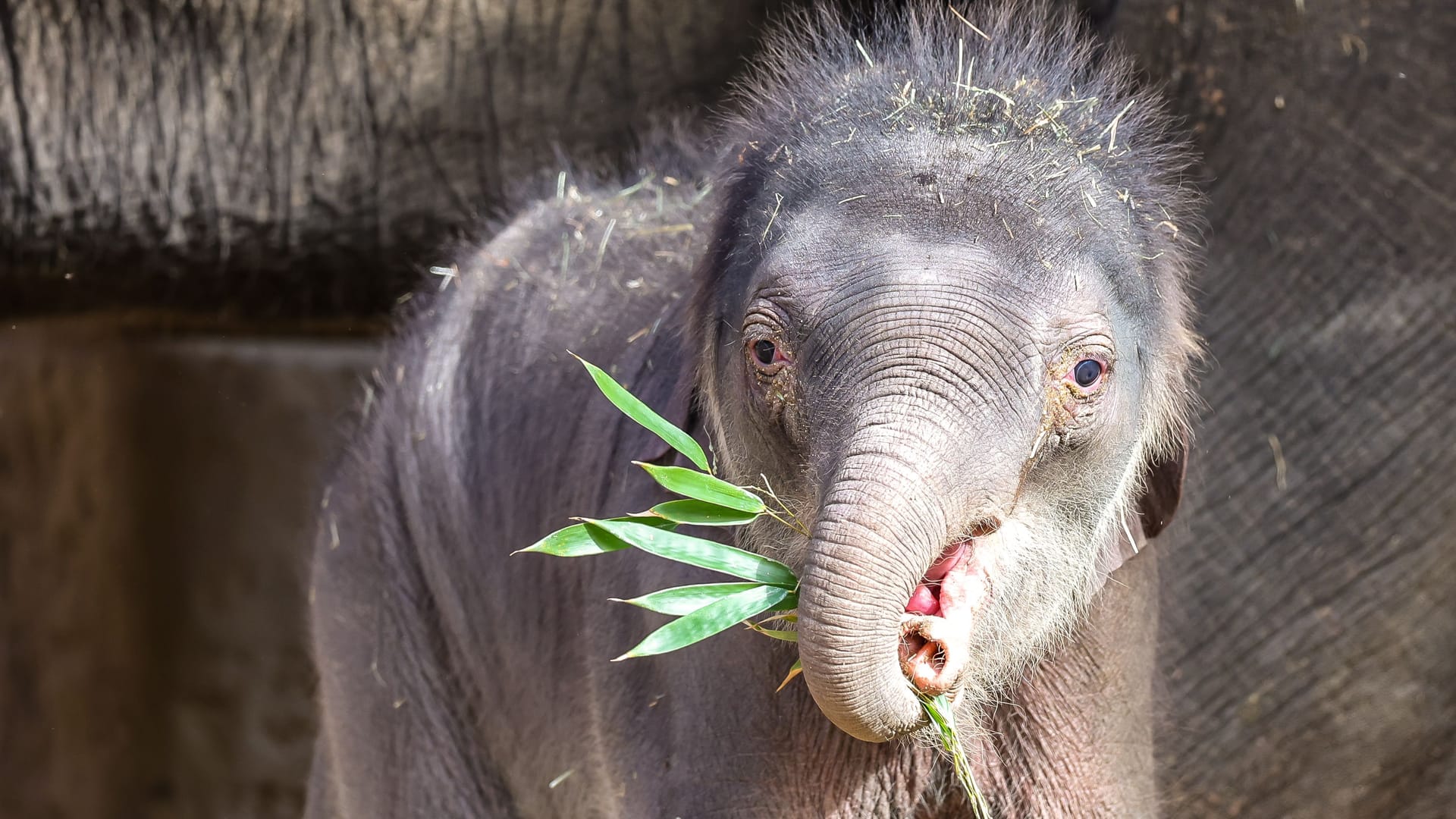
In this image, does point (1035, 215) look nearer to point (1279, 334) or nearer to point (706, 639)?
point (706, 639)

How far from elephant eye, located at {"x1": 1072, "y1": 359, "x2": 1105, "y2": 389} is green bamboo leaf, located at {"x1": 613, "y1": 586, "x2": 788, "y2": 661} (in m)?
0.39

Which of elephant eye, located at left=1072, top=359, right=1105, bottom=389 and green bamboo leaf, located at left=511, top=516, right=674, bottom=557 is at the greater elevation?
elephant eye, located at left=1072, top=359, right=1105, bottom=389

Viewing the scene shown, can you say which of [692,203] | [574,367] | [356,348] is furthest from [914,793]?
[356,348]

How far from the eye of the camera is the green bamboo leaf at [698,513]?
1785 mm

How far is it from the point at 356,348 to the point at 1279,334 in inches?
115

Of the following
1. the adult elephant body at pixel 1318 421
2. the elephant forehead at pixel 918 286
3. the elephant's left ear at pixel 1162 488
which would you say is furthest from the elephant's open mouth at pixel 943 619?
the adult elephant body at pixel 1318 421

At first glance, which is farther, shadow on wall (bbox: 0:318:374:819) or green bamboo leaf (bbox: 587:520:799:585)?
shadow on wall (bbox: 0:318:374:819)

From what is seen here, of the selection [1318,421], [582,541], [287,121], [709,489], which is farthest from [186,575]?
[709,489]

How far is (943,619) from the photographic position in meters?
1.62

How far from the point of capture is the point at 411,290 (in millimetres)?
3865

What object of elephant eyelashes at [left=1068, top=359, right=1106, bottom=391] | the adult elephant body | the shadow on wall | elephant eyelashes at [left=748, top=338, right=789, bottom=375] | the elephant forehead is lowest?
the shadow on wall

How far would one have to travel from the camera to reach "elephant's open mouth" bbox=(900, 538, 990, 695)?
1.59 metres

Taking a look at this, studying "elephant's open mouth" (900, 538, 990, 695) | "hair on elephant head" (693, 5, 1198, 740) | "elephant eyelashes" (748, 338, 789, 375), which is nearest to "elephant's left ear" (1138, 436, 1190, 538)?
"hair on elephant head" (693, 5, 1198, 740)

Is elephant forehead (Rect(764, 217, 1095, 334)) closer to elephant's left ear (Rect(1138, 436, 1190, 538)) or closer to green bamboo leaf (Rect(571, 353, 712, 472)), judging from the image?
green bamboo leaf (Rect(571, 353, 712, 472))
